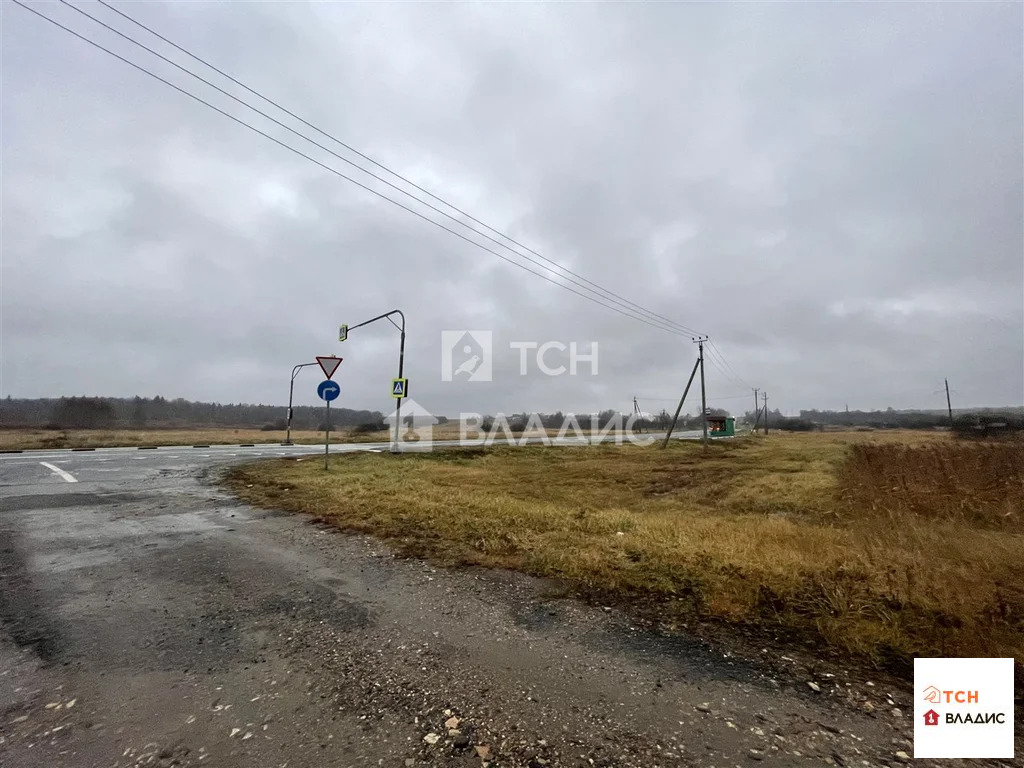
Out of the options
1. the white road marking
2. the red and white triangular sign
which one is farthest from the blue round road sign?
the white road marking

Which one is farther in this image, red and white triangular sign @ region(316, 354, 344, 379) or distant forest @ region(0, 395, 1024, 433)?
distant forest @ region(0, 395, 1024, 433)

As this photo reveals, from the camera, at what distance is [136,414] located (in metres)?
62.7

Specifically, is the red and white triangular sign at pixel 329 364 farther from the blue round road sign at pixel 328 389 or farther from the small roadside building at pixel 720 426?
the small roadside building at pixel 720 426

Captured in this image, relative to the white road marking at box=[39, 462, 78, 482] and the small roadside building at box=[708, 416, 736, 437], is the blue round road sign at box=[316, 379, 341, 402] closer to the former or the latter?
the white road marking at box=[39, 462, 78, 482]

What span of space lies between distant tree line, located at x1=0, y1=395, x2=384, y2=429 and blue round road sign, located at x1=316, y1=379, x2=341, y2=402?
153ft

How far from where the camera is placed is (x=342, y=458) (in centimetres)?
1692

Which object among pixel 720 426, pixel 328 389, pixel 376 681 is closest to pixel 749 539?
pixel 376 681

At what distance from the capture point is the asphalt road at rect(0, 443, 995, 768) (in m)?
2.26

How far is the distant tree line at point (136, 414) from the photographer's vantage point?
49.6 metres

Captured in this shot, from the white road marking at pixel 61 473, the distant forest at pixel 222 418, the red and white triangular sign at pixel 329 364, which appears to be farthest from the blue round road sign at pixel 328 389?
the distant forest at pixel 222 418

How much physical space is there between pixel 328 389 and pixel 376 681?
11.1 metres

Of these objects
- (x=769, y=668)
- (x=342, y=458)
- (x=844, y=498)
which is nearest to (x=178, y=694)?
(x=769, y=668)

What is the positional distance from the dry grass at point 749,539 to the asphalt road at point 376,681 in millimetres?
741

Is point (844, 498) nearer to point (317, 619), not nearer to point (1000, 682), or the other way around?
point (1000, 682)
